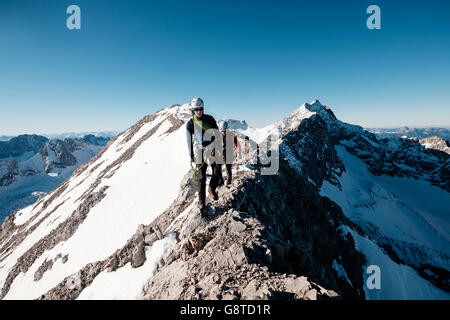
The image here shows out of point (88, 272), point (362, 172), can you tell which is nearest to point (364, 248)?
point (88, 272)

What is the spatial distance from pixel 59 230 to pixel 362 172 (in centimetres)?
15445

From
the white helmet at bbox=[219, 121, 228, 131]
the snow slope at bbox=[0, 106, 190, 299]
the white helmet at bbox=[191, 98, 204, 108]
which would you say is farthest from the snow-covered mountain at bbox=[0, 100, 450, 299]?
the white helmet at bbox=[191, 98, 204, 108]

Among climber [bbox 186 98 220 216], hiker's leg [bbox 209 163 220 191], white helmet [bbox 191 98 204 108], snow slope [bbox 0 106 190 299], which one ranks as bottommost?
snow slope [bbox 0 106 190 299]

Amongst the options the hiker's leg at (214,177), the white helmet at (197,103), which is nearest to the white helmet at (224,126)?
the white helmet at (197,103)

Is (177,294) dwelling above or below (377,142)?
below

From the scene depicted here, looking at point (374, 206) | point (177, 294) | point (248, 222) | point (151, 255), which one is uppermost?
point (248, 222)

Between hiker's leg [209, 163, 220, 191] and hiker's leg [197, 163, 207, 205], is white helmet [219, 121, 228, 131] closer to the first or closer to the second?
hiker's leg [209, 163, 220, 191]

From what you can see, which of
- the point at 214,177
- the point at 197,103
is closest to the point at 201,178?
the point at 214,177

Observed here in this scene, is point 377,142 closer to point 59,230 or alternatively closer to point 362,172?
point 362,172

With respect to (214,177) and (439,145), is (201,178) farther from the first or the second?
(439,145)

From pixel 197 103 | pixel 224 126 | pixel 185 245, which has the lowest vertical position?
pixel 185 245

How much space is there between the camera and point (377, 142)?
564 feet

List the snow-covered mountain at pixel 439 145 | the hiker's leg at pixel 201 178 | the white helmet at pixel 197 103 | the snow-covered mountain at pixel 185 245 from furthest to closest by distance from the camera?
the snow-covered mountain at pixel 439 145, the hiker's leg at pixel 201 178, the white helmet at pixel 197 103, the snow-covered mountain at pixel 185 245

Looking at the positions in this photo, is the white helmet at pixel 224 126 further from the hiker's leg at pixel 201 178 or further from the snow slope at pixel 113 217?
the snow slope at pixel 113 217
